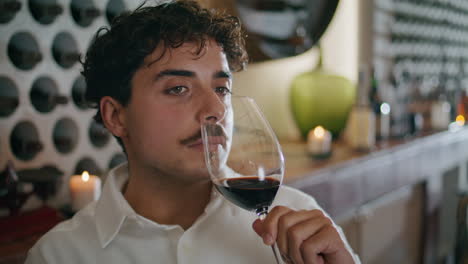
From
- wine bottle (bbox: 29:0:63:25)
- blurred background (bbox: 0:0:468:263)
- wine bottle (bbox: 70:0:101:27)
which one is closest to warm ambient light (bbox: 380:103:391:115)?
blurred background (bbox: 0:0:468:263)

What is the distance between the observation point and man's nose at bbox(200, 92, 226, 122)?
2.35ft

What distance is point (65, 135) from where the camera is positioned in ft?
3.91

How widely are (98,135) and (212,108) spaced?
0.64 m

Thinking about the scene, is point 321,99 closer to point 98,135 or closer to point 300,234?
point 98,135

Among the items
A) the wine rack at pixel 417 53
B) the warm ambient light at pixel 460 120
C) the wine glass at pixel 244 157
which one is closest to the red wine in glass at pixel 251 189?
the wine glass at pixel 244 157

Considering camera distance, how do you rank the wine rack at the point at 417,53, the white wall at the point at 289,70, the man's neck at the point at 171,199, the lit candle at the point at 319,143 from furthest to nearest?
the wine rack at the point at 417,53, the white wall at the point at 289,70, the lit candle at the point at 319,143, the man's neck at the point at 171,199

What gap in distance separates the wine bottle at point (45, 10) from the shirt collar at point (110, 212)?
48 centimetres

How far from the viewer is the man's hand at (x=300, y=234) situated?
64cm

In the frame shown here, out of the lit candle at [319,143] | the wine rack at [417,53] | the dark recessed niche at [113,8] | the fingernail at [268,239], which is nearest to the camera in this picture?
the fingernail at [268,239]

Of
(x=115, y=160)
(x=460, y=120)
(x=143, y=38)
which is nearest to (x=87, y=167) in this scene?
(x=115, y=160)

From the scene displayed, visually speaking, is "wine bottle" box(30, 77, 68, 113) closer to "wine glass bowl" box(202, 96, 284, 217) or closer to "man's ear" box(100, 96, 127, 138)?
"man's ear" box(100, 96, 127, 138)

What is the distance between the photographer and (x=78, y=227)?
2.82ft

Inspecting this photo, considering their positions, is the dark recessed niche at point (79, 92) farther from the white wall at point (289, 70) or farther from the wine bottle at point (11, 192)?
the white wall at point (289, 70)

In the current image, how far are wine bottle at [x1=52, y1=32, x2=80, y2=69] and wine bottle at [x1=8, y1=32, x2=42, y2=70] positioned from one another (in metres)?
0.05
